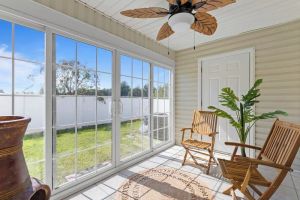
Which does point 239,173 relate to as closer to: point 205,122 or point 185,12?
point 205,122

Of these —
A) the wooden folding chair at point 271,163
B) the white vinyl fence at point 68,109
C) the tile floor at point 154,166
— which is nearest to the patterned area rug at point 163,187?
the tile floor at point 154,166

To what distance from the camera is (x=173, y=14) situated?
1796 mm

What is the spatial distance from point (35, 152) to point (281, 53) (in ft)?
13.0

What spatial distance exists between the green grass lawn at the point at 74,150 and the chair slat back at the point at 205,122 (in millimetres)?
1364

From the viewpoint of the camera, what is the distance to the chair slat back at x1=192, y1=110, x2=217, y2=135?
10.5ft

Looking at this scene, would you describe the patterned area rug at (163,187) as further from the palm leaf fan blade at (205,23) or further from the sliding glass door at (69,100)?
the palm leaf fan blade at (205,23)

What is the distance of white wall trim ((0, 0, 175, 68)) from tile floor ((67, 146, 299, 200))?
6.58 feet

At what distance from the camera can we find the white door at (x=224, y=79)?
337cm

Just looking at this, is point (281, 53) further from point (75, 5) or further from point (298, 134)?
point (75, 5)

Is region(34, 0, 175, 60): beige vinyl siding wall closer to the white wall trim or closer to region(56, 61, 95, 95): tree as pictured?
the white wall trim

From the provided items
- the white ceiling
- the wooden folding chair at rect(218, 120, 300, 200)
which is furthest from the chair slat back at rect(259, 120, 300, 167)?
the white ceiling

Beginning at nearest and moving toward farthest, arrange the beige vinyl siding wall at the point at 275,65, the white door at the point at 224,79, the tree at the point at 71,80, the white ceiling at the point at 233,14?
1. the tree at the point at 71,80
2. the white ceiling at the point at 233,14
3. the beige vinyl siding wall at the point at 275,65
4. the white door at the point at 224,79

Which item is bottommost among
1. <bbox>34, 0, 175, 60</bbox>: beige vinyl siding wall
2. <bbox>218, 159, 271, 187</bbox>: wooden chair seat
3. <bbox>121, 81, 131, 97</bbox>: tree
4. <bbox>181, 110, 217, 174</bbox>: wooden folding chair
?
<bbox>218, 159, 271, 187</bbox>: wooden chair seat

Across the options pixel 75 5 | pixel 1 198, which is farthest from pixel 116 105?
pixel 1 198
